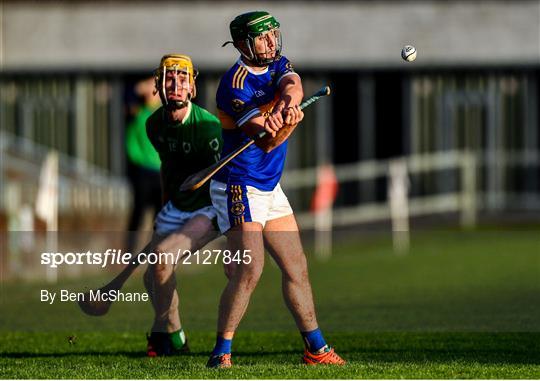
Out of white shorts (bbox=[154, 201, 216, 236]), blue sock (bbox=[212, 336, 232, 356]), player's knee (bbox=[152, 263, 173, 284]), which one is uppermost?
white shorts (bbox=[154, 201, 216, 236])

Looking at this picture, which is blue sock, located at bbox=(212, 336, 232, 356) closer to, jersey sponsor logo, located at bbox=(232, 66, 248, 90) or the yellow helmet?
jersey sponsor logo, located at bbox=(232, 66, 248, 90)

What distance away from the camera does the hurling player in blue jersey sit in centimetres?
964

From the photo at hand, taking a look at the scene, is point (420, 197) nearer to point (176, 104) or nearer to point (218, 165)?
point (176, 104)

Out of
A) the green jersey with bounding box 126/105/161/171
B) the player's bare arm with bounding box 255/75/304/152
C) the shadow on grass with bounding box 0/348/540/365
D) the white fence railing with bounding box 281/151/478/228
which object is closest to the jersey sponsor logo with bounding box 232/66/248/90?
the player's bare arm with bounding box 255/75/304/152

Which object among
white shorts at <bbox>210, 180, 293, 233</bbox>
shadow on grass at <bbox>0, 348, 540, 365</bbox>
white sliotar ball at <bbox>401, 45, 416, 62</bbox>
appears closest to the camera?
white shorts at <bbox>210, 180, 293, 233</bbox>

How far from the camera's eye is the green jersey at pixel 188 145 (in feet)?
34.9

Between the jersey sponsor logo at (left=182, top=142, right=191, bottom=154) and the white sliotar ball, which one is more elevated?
the white sliotar ball

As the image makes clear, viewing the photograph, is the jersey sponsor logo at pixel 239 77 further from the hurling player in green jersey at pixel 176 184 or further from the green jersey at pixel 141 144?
the green jersey at pixel 141 144

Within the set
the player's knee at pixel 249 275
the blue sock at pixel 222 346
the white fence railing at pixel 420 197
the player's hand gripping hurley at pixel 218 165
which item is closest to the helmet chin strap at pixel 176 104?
the player's hand gripping hurley at pixel 218 165

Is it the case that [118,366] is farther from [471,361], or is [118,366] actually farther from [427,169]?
[427,169]

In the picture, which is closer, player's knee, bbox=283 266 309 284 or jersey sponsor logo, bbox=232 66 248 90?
jersey sponsor logo, bbox=232 66 248 90

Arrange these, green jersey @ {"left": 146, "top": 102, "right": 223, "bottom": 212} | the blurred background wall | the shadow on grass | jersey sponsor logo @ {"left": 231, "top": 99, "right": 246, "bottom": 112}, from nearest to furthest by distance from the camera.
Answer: jersey sponsor logo @ {"left": 231, "top": 99, "right": 246, "bottom": 112}, the shadow on grass, green jersey @ {"left": 146, "top": 102, "right": 223, "bottom": 212}, the blurred background wall

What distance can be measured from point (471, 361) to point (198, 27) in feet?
87.2

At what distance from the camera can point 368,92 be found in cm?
3547
